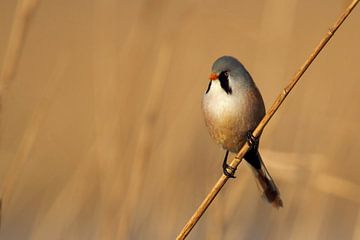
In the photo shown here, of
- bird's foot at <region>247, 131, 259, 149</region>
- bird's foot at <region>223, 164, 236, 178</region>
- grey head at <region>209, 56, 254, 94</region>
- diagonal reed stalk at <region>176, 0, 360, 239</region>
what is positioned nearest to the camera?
diagonal reed stalk at <region>176, 0, 360, 239</region>

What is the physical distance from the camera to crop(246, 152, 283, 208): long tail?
2.79 metres

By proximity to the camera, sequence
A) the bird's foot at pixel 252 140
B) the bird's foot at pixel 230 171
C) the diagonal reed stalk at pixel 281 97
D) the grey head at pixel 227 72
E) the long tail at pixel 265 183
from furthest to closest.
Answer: the long tail at pixel 265 183 → the grey head at pixel 227 72 → the bird's foot at pixel 252 140 → the bird's foot at pixel 230 171 → the diagonal reed stalk at pixel 281 97

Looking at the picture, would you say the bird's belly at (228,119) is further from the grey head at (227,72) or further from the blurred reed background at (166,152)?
the blurred reed background at (166,152)

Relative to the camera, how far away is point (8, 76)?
7.95ft

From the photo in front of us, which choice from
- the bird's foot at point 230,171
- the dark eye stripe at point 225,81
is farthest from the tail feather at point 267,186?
the dark eye stripe at point 225,81

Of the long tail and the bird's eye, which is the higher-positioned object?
the bird's eye

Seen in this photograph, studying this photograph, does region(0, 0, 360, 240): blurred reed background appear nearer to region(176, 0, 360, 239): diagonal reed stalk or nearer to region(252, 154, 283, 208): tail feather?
region(252, 154, 283, 208): tail feather

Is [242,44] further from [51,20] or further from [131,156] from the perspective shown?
[131,156]

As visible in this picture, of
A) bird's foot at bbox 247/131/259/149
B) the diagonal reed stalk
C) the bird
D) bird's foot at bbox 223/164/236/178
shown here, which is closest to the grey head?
the bird

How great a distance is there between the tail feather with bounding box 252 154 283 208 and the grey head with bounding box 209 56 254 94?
0.35 metres

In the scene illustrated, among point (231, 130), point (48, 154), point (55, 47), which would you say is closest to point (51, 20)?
point (55, 47)

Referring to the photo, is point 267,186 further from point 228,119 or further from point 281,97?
point 281,97

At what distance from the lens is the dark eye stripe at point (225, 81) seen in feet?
8.82

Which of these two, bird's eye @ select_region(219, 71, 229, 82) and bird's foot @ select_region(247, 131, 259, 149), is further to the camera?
bird's eye @ select_region(219, 71, 229, 82)
